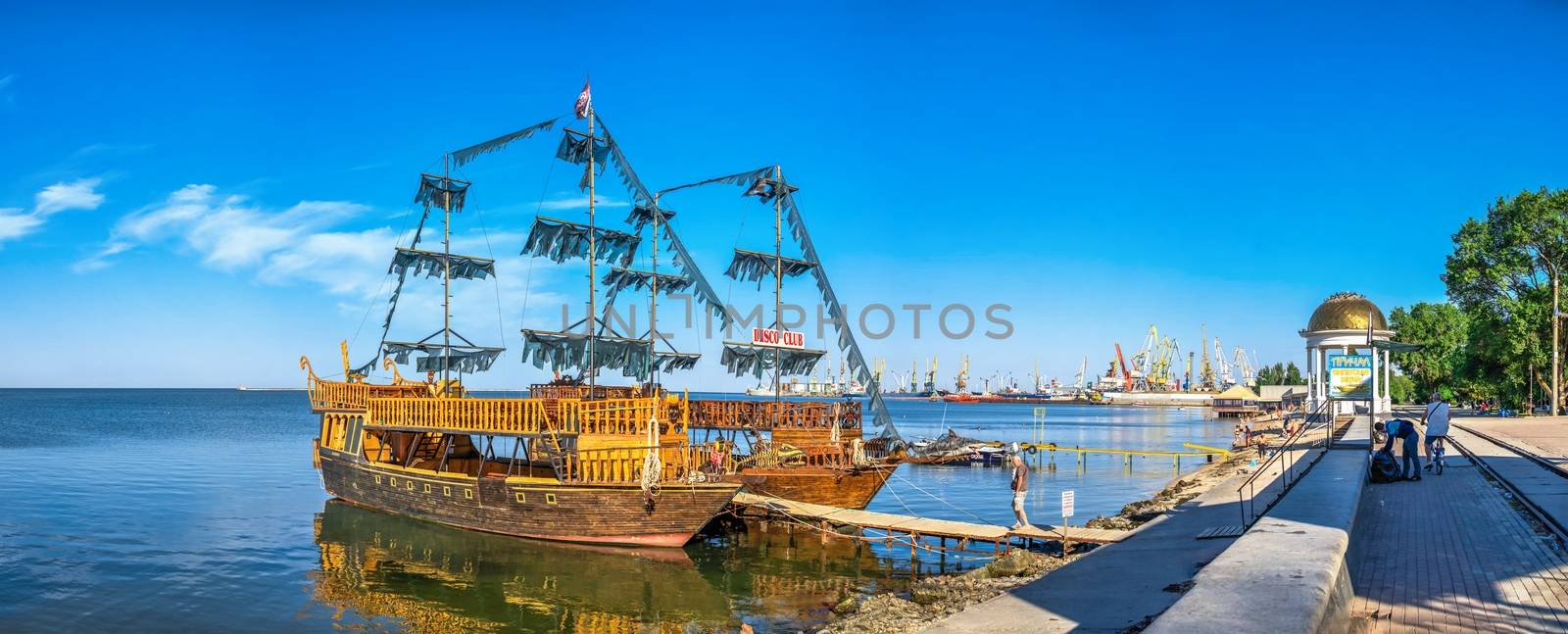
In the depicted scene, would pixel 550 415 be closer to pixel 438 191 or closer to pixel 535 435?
pixel 535 435

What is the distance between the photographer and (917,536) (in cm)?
2366

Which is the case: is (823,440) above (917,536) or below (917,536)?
above

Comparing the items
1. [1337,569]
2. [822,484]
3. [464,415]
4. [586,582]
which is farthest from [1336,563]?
[464,415]

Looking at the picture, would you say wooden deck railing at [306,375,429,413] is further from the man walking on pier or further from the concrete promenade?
the concrete promenade

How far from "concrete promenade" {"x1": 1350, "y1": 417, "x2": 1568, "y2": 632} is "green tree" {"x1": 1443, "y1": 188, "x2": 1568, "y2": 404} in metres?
46.6

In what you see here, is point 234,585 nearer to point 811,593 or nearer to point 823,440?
point 811,593

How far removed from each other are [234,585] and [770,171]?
19732 millimetres

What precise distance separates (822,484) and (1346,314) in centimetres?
4029

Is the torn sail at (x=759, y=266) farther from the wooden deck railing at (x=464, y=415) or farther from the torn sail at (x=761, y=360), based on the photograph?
the wooden deck railing at (x=464, y=415)

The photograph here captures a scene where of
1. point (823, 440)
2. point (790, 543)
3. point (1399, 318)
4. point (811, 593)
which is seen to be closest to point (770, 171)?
point (823, 440)

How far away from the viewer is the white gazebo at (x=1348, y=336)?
50.9m

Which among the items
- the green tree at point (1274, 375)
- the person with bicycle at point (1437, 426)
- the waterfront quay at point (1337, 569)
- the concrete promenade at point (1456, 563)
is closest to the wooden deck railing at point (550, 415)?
the waterfront quay at point (1337, 569)

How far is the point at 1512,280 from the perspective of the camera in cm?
5847

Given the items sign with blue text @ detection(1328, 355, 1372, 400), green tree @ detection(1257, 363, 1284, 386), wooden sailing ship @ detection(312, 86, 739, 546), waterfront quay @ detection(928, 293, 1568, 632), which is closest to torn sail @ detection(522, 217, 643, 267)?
wooden sailing ship @ detection(312, 86, 739, 546)
